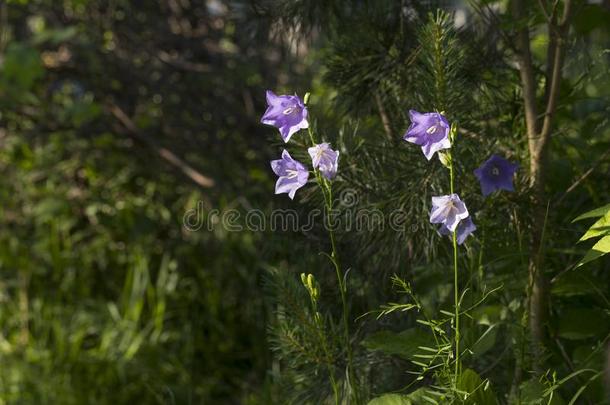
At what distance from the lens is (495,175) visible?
1.71 meters

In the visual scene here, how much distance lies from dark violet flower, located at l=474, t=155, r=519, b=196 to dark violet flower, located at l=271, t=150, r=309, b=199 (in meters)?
0.36

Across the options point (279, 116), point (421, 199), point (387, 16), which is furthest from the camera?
point (387, 16)

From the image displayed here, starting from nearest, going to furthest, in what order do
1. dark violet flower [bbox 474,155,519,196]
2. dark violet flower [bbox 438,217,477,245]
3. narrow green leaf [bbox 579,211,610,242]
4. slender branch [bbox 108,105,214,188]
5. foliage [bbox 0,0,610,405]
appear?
narrow green leaf [bbox 579,211,610,242]
dark violet flower [bbox 438,217,477,245]
dark violet flower [bbox 474,155,519,196]
foliage [bbox 0,0,610,405]
slender branch [bbox 108,105,214,188]

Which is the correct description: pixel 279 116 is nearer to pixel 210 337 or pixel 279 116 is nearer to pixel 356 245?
pixel 356 245

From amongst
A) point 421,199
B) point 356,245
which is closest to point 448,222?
point 421,199

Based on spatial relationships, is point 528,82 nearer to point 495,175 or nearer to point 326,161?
point 495,175

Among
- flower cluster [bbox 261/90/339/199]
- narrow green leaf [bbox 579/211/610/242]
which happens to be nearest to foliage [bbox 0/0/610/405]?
narrow green leaf [bbox 579/211/610/242]

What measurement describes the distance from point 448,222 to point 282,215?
0.84 meters

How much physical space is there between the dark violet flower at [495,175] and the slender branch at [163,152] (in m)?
1.73

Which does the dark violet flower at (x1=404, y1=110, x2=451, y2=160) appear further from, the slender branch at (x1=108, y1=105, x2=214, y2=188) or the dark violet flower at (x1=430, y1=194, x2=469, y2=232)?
the slender branch at (x1=108, y1=105, x2=214, y2=188)

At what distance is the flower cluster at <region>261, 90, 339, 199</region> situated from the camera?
1517 millimetres

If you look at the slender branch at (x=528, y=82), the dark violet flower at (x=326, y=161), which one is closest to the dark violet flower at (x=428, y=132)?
the dark violet flower at (x=326, y=161)

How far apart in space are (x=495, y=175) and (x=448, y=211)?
286 mm

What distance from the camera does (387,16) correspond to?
219 centimetres
